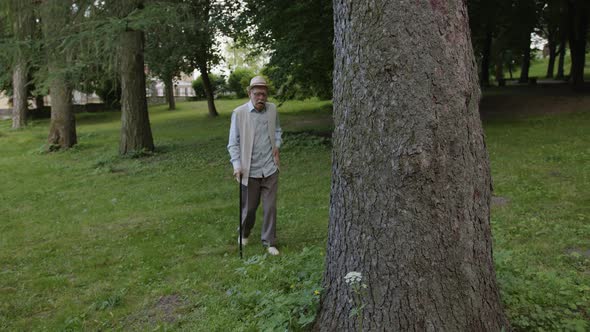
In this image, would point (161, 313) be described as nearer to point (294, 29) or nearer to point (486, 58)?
point (294, 29)

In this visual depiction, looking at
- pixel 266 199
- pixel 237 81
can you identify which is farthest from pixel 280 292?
pixel 237 81

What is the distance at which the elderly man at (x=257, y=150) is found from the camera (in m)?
5.84

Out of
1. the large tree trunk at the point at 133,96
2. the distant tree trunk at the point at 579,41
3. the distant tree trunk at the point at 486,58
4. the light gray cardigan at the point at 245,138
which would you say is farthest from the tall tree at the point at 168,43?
the distant tree trunk at the point at 486,58

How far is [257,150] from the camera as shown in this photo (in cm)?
593

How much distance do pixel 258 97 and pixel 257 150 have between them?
2.03 feet

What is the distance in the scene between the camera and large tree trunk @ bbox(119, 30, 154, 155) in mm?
14781

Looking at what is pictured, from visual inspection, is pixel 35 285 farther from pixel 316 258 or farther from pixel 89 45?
pixel 89 45

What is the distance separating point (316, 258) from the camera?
4.77 metres

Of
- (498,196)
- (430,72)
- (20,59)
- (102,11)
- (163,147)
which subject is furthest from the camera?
(163,147)

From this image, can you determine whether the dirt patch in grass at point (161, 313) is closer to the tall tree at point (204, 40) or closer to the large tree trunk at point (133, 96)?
the tall tree at point (204, 40)

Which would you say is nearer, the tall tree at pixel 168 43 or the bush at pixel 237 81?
the tall tree at pixel 168 43

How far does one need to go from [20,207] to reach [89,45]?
12.3 ft

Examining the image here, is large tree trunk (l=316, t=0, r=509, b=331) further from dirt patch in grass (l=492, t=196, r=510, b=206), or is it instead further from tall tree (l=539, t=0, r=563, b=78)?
tall tree (l=539, t=0, r=563, b=78)

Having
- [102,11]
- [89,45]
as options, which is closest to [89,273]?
[89,45]
